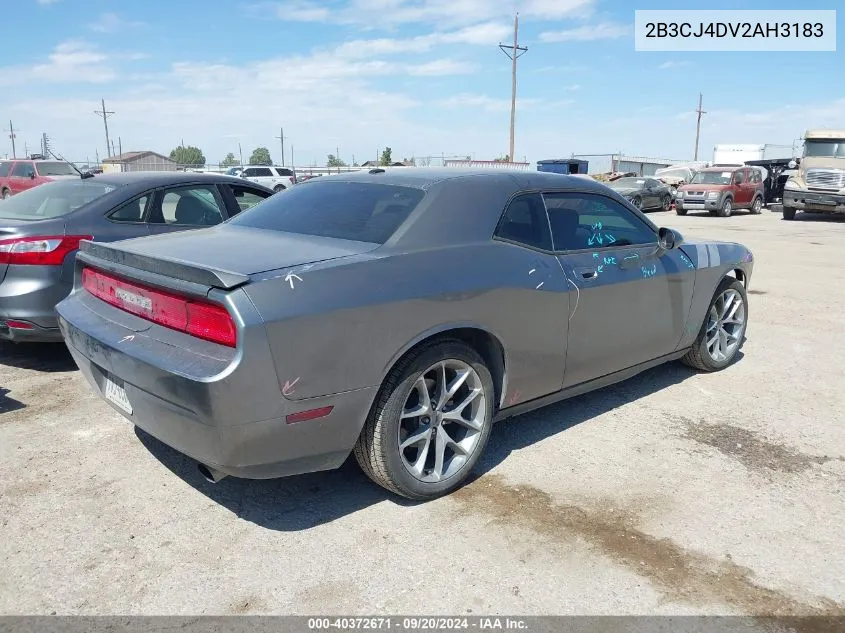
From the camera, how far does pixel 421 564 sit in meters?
2.72

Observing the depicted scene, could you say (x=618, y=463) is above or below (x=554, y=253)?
below

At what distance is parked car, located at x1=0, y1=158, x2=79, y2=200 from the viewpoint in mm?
21250

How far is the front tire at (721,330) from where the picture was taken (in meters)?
5.04

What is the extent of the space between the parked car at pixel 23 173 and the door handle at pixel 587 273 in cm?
2090

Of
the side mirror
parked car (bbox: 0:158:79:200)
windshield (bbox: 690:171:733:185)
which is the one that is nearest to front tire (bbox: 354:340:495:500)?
the side mirror

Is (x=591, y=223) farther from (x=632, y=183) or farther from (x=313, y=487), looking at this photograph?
(x=632, y=183)

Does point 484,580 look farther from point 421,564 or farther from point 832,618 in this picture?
point 832,618

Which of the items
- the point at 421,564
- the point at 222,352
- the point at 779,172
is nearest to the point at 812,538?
the point at 421,564

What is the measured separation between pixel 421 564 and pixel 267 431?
0.80 m

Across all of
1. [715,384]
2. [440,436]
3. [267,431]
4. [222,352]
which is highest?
[222,352]

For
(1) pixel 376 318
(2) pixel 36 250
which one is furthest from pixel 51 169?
(1) pixel 376 318

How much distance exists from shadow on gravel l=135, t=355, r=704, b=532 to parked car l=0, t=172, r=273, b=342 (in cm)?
155

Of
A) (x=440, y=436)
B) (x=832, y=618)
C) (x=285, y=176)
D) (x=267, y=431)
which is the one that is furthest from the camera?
(x=285, y=176)

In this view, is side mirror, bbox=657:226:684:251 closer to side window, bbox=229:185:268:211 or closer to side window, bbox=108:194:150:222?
side window, bbox=229:185:268:211
